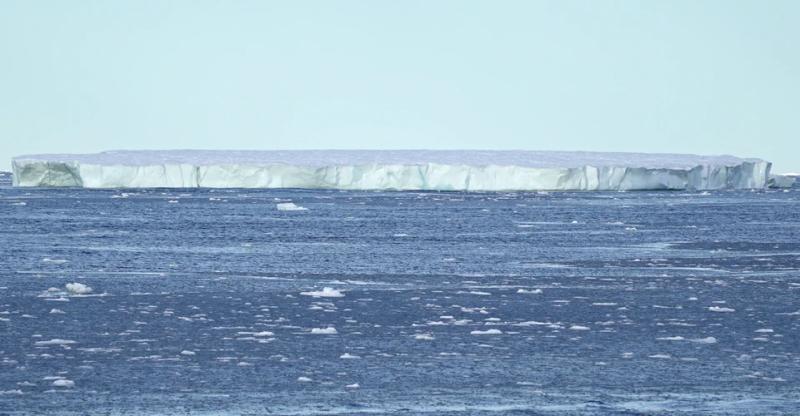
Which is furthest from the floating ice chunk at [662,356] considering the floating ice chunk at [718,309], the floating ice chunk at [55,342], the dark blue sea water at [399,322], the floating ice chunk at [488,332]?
the floating ice chunk at [55,342]

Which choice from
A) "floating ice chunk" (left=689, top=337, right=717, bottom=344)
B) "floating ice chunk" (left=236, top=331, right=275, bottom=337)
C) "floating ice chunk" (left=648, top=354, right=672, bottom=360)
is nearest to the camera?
"floating ice chunk" (left=648, top=354, right=672, bottom=360)

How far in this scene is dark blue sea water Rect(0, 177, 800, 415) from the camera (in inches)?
267

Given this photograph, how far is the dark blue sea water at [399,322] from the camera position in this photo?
6.78m

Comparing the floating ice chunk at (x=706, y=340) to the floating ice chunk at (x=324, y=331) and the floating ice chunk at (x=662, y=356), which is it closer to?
the floating ice chunk at (x=662, y=356)

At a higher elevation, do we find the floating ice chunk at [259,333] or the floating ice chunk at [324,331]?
the floating ice chunk at [324,331]

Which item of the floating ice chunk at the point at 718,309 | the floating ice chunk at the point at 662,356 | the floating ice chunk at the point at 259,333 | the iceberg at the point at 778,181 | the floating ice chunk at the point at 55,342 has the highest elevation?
the floating ice chunk at the point at 662,356

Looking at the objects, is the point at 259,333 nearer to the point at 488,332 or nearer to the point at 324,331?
the point at 324,331

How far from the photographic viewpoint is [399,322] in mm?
9602

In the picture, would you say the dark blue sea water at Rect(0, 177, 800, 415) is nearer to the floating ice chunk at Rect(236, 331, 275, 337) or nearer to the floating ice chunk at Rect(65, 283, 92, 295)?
the floating ice chunk at Rect(236, 331, 275, 337)

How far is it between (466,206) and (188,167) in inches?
309

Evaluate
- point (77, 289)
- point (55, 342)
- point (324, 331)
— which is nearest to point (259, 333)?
point (324, 331)

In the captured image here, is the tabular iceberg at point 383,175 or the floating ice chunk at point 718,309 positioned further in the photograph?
the tabular iceberg at point 383,175

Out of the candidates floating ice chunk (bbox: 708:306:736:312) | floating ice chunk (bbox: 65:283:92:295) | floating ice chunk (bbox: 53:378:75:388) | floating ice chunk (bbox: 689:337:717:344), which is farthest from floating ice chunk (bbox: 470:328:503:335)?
floating ice chunk (bbox: 65:283:92:295)

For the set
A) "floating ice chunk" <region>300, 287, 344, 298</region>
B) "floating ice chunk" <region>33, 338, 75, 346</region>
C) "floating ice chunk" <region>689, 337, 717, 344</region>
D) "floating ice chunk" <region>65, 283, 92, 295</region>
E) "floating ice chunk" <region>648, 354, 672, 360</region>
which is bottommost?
"floating ice chunk" <region>65, 283, 92, 295</region>
